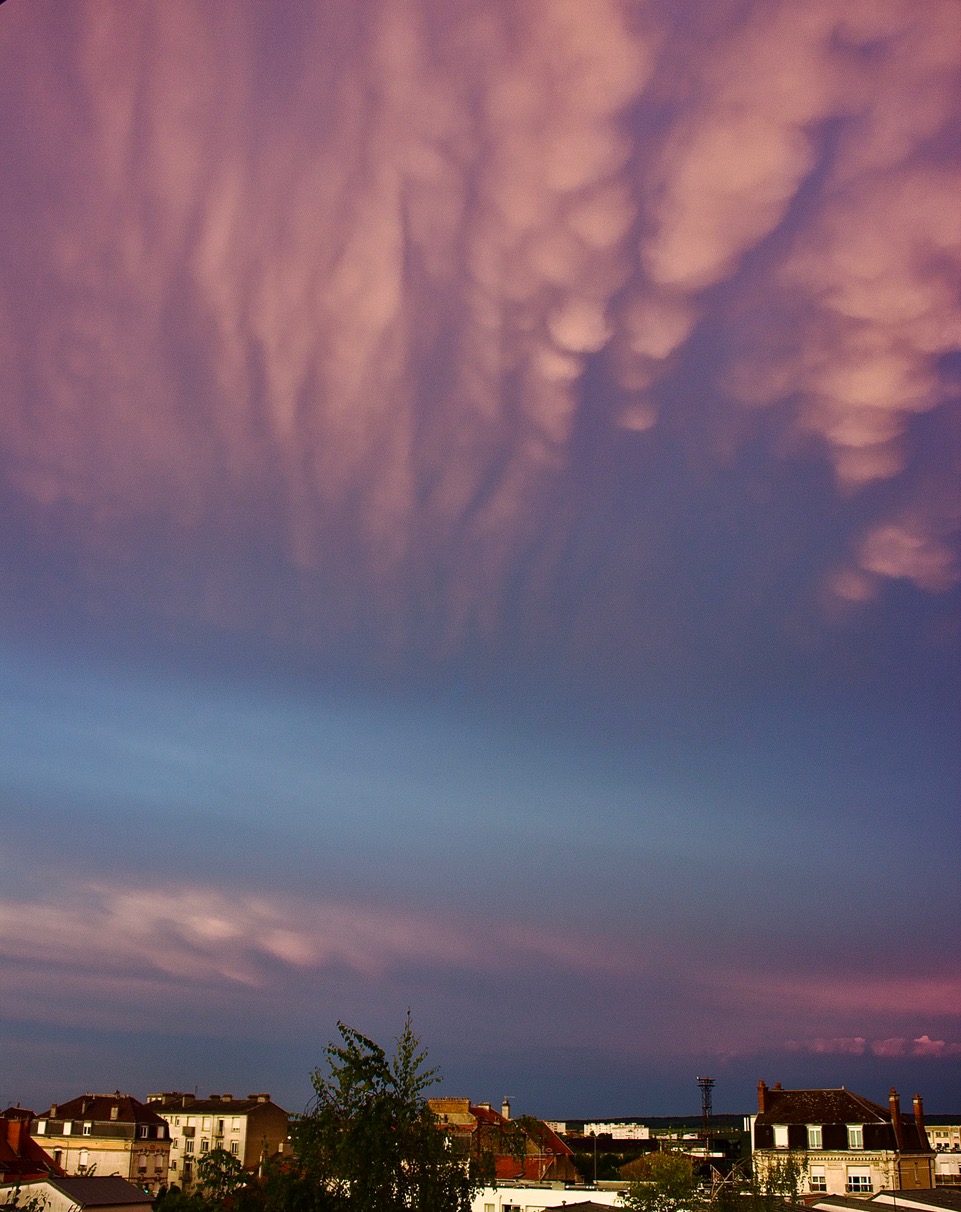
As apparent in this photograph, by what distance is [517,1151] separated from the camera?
22.5m

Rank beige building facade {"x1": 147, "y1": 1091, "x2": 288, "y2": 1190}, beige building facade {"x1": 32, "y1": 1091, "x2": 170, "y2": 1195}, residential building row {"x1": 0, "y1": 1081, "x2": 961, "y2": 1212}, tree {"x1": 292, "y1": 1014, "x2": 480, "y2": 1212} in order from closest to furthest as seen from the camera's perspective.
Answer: tree {"x1": 292, "y1": 1014, "x2": 480, "y2": 1212} < residential building row {"x1": 0, "y1": 1081, "x2": 961, "y2": 1212} < beige building facade {"x1": 32, "y1": 1091, "x2": 170, "y2": 1195} < beige building facade {"x1": 147, "y1": 1091, "x2": 288, "y2": 1190}

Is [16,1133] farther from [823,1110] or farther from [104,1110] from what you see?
[823,1110]

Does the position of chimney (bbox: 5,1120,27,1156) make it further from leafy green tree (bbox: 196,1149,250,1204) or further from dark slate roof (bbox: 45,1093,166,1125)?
leafy green tree (bbox: 196,1149,250,1204)

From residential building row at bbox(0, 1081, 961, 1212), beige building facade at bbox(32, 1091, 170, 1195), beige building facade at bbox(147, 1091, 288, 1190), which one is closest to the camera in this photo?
residential building row at bbox(0, 1081, 961, 1212)

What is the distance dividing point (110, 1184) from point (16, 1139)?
20.1 m

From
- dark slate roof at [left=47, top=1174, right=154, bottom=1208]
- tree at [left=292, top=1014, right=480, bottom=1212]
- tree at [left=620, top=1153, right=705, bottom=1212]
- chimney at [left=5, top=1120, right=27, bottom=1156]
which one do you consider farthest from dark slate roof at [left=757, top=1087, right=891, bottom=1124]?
tree at [left=292, top=1014, right=480, bottom=1212]

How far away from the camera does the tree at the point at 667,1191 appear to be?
47.3 metres

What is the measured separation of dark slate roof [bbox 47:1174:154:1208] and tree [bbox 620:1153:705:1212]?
31.0 metres

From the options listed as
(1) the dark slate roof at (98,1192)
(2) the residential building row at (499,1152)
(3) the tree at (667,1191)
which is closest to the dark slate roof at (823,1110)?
(2) the residential building row at (499,1152)

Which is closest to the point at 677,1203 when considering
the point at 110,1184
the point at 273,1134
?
the point at 110,1184

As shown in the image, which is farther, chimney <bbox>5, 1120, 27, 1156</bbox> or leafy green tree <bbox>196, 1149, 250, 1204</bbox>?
chimney <bbox>5, 1120, 27, 1156</bbox>

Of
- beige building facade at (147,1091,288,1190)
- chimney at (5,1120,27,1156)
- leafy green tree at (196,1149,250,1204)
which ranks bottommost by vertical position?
beige building facade at (147,1091,288,1190)

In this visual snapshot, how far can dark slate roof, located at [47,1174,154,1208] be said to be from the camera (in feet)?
199

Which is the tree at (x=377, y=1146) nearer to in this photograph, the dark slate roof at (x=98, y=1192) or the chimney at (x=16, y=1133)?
the dark slate roof at (x=98, y=1192)
